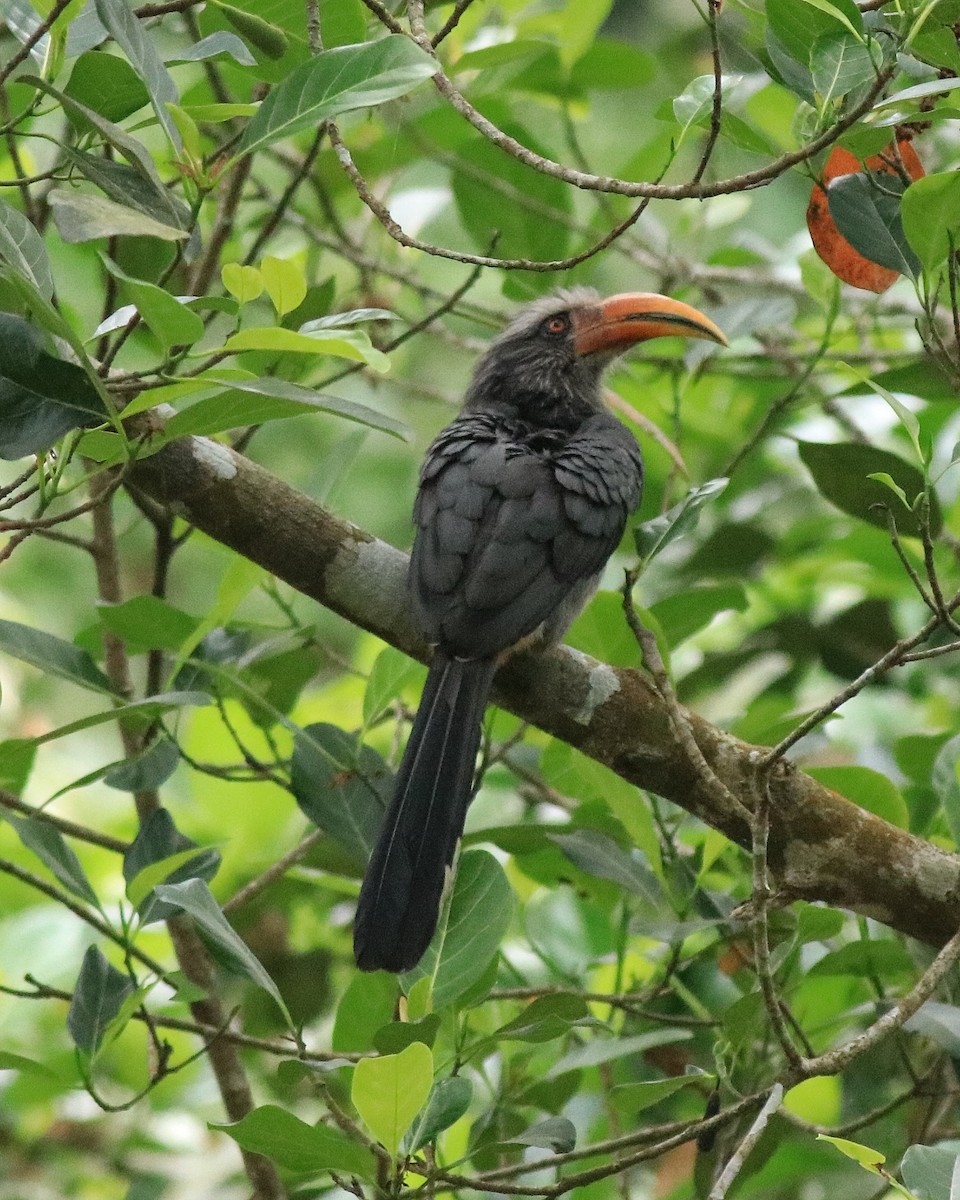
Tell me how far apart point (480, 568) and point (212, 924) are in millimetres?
991

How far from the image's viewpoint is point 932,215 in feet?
5.98

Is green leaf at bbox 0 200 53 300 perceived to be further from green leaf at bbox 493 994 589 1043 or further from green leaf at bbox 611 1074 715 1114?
green leaf at bbox 611 1074 715 1114

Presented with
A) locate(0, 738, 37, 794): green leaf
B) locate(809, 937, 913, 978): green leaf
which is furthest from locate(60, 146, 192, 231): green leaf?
locate(809, 937, 913, 978): green leaf

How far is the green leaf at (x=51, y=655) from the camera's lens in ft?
7.02

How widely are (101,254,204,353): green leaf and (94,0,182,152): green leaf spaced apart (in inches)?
11.3

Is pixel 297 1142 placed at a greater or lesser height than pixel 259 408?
lesser

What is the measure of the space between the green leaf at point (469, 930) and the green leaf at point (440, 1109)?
229 millimetres

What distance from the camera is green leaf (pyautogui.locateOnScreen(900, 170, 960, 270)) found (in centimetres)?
179

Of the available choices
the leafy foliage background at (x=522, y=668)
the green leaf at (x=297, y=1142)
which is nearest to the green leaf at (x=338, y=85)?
the leafy foliage background at (x=522, y=668)

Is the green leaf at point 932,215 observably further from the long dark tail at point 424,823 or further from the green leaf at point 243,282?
the long dark tail at point 424,823

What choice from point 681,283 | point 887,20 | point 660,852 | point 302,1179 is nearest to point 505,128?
point 681,283

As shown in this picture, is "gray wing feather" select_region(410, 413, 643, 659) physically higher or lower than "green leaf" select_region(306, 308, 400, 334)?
higher

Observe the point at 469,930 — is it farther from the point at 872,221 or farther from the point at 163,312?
the point at 872,221

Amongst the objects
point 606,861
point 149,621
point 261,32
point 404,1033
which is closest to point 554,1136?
point 404,1033
